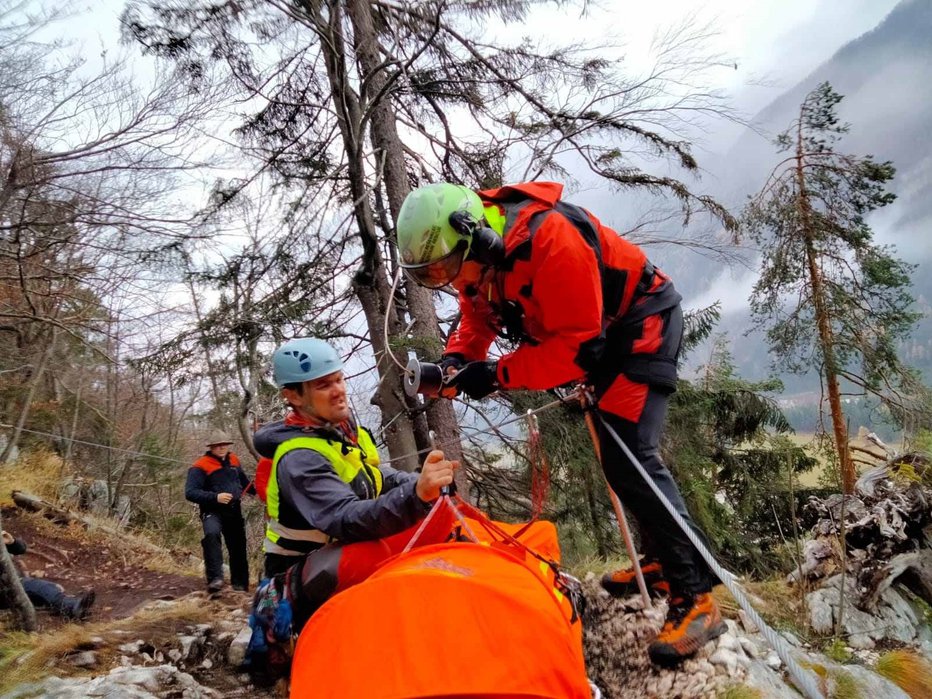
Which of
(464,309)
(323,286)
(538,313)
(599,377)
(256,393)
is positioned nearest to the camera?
(538,313)

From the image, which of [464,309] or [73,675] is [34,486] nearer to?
[73,675]

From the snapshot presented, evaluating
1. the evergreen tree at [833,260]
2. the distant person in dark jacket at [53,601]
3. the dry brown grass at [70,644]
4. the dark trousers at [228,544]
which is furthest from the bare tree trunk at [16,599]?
the evergreen tree at [833,260]

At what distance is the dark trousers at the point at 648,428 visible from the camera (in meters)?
2.83

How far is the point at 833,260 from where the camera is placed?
13.2m

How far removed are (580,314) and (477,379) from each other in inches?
27.3

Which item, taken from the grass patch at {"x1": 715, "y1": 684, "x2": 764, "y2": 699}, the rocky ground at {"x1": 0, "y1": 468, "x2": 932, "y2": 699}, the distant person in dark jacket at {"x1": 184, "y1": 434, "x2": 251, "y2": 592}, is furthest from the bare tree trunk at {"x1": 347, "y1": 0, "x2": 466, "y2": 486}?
the grass patch at {"x1": 715, "y1": 684, "x2": 764, "y2": 699}

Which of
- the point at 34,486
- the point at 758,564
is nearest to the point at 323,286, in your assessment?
the point at 758,564

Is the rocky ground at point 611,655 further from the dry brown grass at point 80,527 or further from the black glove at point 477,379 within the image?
the dry brown grass at point 80,527

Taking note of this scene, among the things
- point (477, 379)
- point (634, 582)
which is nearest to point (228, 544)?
point (634, 582)

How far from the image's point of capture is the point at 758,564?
8453mm

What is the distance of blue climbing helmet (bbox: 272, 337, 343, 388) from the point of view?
293 cm

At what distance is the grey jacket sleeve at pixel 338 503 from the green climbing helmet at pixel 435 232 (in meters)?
0.98

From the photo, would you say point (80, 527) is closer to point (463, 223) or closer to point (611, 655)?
point (611, 655)

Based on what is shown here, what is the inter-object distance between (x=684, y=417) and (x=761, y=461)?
430 centimetres
